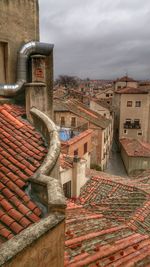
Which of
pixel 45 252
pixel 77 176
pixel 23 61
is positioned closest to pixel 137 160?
pixel 77 176

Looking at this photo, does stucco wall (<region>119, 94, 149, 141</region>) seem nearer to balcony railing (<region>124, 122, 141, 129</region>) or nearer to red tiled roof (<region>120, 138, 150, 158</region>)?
balcony railing (<region>124, 122, 141, 129</region>)

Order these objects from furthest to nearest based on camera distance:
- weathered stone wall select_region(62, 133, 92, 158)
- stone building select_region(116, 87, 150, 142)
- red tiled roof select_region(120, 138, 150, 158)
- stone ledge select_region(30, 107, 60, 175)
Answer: stone building select_region(116, 87, 150, 142) < red tiled roof select_region(120, 138, 150, 158) < weathered stone wall select_region(62, 133, 92, 158) < stone ledge select_region(30, 107, 60, 175)

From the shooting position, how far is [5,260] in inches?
116

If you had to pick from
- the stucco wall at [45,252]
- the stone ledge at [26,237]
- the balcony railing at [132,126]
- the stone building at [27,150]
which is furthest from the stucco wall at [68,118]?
the stone ledge at [26,237]

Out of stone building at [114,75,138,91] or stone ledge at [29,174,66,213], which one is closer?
stone ledge at [29,174,66,213]

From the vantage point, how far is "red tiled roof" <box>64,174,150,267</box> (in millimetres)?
6788

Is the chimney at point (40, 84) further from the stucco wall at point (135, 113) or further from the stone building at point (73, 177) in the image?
the stucco wall at point (135, 113)

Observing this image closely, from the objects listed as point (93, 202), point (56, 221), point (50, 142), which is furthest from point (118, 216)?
point (56, 221)

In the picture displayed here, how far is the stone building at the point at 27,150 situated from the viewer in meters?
3.57

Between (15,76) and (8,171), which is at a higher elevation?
(15,76)

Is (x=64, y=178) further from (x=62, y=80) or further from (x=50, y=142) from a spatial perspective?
(x=62, y=80)

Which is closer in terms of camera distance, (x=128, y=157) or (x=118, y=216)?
(x=118, y=216)

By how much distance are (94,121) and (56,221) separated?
2951cm

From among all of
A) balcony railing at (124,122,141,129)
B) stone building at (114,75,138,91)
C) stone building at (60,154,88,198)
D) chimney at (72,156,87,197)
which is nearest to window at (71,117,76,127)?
balcony railing at (124,122,141,129)
